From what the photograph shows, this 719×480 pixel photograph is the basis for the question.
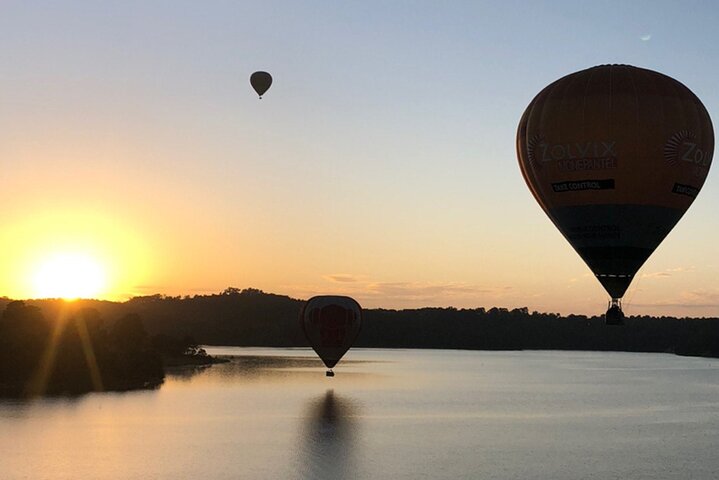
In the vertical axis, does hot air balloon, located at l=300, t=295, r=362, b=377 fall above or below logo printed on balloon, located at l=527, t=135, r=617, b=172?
below

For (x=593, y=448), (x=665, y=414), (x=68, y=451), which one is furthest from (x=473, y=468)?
(x=665, y=414)

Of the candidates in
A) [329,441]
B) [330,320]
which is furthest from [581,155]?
[330,320]

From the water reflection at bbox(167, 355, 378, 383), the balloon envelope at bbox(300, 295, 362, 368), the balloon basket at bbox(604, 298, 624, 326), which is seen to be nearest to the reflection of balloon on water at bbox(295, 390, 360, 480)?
the balloon envelope at bbox(300, 295, 362, 368)

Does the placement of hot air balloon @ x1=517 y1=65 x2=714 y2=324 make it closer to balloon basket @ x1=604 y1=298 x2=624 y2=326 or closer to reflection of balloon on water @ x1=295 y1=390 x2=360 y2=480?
balloon basket @ x1=604 y1=298 x2=624 y2=326

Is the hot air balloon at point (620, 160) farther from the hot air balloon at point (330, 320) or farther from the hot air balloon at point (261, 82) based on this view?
the hot air balloon at point (330, 320)

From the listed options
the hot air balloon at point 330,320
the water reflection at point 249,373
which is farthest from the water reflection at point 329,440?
the water reflection at point 249,373
